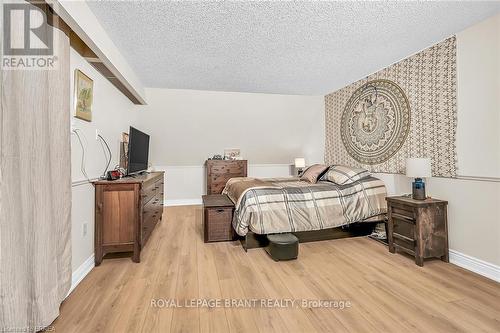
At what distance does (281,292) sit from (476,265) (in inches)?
77.5

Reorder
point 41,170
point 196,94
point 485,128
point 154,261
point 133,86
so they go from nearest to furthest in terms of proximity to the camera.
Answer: point 41,170 → point 485,128 → point 154,261 → point 133,86 → point 196,94

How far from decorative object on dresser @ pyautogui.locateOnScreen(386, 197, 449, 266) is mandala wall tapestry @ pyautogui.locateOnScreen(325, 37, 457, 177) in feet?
1.50

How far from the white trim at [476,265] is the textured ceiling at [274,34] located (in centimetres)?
230

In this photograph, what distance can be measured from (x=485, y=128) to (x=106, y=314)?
11.8 ft

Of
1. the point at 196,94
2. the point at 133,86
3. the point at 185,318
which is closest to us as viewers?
the point at 185,318

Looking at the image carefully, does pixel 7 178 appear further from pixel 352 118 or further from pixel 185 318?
pixel 352 118

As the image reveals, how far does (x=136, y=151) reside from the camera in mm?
3238

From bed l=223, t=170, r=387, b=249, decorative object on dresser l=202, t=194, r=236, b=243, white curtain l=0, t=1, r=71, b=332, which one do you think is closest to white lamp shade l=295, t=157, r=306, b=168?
bed l=223, t=170, r=387, b=249

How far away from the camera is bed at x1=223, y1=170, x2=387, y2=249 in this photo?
2.79 m

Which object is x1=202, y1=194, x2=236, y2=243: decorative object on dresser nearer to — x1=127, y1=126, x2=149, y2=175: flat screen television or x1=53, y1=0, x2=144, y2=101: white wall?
x1=127, y1=126, x2=149, y2=175: flat screen television

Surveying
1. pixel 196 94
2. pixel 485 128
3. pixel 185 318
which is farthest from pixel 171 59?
pixel 485 128

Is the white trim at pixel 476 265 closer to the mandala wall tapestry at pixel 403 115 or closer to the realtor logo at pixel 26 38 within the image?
the mandala wall tapestry at pixel 403 115

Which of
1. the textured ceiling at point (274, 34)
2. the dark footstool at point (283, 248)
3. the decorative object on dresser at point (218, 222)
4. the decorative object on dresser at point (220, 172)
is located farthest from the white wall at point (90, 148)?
the decorative object on dresser at point (220, 172)

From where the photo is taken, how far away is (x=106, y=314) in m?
1.65
